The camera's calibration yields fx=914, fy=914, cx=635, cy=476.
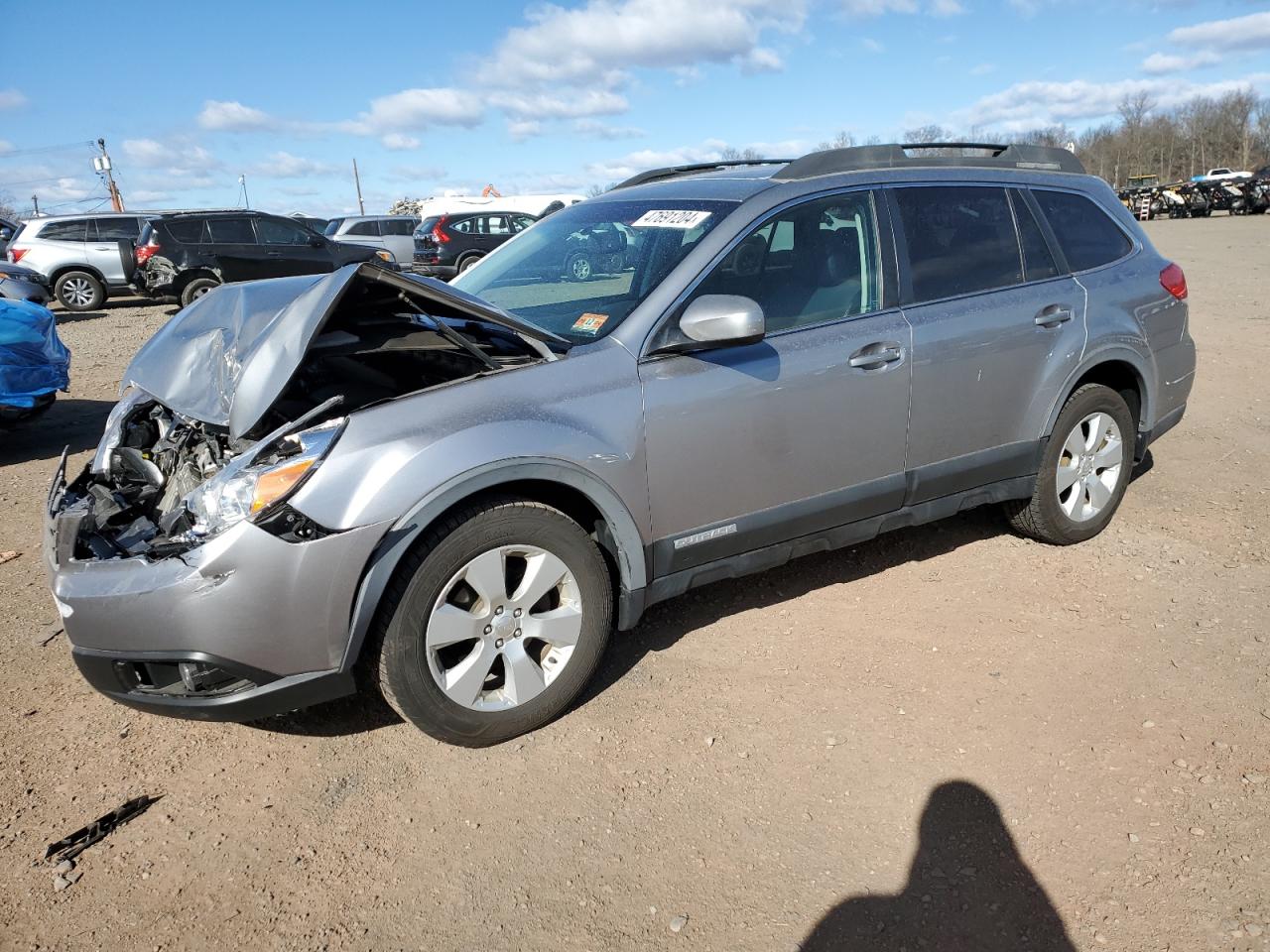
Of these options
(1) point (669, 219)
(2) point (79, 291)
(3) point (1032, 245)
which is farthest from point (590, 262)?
(2) point (79, 291)

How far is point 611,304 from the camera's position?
3.38m

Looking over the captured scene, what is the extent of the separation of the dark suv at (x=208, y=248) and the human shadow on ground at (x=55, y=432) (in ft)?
23.3

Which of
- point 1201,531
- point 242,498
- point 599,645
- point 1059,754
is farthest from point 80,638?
point 1201,531

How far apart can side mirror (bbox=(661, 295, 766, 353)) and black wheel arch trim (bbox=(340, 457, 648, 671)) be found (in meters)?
0.59

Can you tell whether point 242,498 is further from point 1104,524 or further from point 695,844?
point 1104,524

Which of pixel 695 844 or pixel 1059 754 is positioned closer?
pixel 695 844

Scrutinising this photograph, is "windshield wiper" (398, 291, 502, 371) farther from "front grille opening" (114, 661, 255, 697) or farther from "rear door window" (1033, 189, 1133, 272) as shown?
"rear door window" (1033, 189, 1133, 272)

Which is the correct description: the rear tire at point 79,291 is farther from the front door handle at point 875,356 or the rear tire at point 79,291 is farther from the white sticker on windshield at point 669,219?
the front door handle at point 875,356

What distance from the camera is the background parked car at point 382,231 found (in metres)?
23.0

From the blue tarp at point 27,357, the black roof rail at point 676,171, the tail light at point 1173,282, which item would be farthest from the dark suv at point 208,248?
the tail light at point 1173,282

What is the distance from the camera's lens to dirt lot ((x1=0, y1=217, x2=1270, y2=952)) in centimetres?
237

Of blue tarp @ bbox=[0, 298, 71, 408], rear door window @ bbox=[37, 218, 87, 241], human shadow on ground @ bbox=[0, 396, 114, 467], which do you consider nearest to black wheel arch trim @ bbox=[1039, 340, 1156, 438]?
human shadow on ground @ bbox=[0, 396, 114, 467]

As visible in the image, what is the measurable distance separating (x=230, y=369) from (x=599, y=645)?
5.48 feet

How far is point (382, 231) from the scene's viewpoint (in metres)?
25.5
